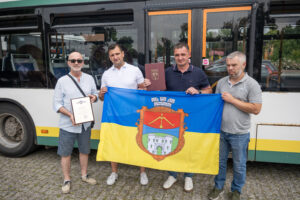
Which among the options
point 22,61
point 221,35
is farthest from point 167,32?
point 22,61

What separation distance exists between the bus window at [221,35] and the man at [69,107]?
193 centimetres

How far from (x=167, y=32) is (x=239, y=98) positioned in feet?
5.52

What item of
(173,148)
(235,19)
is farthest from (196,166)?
(235,19)

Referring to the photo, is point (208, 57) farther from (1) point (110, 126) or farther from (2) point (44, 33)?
(2) point (44, 33)

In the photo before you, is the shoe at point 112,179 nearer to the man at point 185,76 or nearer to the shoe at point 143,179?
the shoe at point 143,179

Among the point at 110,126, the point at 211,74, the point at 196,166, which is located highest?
the point at 211,74

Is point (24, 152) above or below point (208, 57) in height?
below

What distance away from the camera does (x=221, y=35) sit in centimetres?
378

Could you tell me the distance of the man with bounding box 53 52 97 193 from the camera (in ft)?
11.2

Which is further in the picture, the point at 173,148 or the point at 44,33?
the point at 44,33

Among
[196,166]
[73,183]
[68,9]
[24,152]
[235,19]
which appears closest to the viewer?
[196,166]

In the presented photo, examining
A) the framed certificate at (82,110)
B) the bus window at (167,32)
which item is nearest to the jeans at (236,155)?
the bus window at (167,32)

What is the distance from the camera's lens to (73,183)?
12.9 ft

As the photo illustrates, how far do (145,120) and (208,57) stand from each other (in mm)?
1451
